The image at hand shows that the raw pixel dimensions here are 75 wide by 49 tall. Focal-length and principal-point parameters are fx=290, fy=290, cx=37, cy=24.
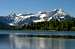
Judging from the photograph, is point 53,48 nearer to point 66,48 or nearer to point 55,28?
point 66,48

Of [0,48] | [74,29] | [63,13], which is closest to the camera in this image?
[0,48]

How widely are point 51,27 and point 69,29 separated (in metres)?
7.68

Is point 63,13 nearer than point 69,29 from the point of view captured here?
No

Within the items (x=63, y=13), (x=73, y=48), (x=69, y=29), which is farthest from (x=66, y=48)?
(x=63, y=13)

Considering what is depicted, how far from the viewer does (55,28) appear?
10681cm

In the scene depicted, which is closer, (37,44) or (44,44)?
(37,44)

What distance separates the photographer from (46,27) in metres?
111

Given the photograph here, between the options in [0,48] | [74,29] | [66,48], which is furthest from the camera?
[74,29]

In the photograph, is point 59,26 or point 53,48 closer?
point 53,48

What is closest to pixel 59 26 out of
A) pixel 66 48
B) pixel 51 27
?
pixel 51 27

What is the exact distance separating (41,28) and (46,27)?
200cm

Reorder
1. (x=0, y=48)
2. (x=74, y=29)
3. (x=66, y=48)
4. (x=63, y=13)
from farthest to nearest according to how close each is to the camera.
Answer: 1. (x=63, y=13)
2. (x=74, y=29)
3. (x=66, y=48)
4. (x=0, y=48)

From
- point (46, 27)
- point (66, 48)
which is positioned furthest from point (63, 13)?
point (66, 48)

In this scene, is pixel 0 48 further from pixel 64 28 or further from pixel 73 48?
pixel 64 28
